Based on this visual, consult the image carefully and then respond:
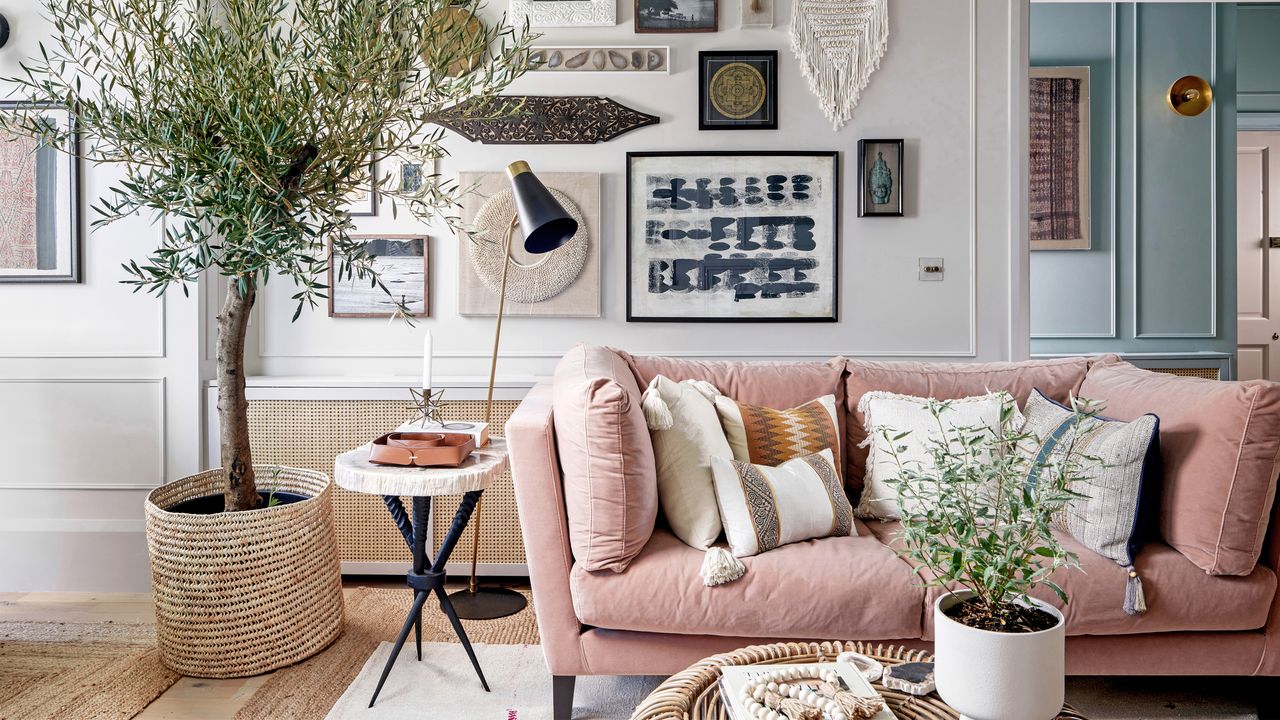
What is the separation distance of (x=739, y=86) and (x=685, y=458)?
1686 mm

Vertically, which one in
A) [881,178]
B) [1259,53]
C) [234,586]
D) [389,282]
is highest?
[1259,53]

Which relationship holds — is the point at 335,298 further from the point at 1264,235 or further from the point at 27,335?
the point at 1264,235

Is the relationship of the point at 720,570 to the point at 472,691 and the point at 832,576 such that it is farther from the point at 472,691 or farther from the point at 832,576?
the point at 472,691

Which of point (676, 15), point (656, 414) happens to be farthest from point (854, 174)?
point (656, 414)

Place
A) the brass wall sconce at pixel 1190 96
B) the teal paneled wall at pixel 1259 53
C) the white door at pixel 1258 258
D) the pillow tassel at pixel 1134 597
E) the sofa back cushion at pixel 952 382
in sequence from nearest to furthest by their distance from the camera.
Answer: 1. the pillow tassel at pixel 1134 597
2. the sofa back cushion at pixel 952 382
3. the brass wall sconce at pixel 1190 96
4. the teal paneled wall at pixel 1259 53
5. the white door at pixel 1258 258

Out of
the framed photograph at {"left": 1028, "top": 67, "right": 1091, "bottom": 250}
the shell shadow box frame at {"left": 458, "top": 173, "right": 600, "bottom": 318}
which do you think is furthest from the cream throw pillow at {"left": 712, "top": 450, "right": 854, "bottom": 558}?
the framed photograph at {"left": 1028, "top": 67, "right": 1091, "bottom": 250}

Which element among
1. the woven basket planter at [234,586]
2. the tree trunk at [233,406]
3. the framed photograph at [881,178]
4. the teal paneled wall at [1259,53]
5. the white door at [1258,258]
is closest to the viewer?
the woven basket planter at [234,586]

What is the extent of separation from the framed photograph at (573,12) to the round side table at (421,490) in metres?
1.74

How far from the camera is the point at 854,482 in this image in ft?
7.51

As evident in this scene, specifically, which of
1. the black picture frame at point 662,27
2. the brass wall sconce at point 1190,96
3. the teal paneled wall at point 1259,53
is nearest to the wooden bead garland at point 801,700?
the black picture frame at point 662,27

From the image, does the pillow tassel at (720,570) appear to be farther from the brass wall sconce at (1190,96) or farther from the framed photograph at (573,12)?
the brass wall sconce at (1190,96)

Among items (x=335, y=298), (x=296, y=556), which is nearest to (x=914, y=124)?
(x=335, y=298)

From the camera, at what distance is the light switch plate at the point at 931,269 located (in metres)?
2.99

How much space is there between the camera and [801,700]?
1.07 meters
